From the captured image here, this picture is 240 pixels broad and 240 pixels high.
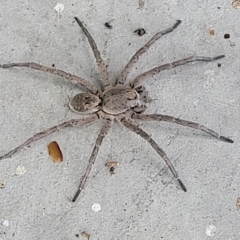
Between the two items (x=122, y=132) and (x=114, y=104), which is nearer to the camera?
(x=114, y=104)

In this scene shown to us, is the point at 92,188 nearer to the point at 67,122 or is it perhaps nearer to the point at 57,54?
the point at 67,122

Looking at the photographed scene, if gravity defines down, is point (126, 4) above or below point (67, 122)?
above

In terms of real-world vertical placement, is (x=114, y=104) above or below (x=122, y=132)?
above

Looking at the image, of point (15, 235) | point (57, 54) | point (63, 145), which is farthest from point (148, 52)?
point (15, 235)

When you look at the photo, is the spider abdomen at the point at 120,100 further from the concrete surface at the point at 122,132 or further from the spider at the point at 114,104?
the concrete surface at the point at 122,132

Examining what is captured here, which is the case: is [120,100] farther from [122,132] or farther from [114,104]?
[122,132]

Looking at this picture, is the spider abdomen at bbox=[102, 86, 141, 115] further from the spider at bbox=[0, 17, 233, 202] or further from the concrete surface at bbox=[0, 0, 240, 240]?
the concrete surface at bbox=[0, 0, 240, 240]

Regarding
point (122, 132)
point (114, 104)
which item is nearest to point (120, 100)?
point (114, 104)
